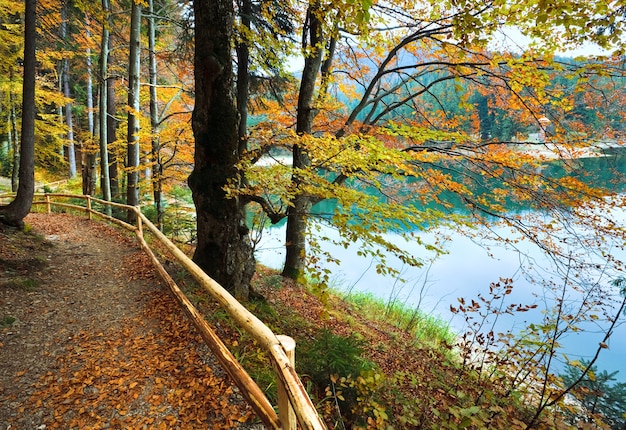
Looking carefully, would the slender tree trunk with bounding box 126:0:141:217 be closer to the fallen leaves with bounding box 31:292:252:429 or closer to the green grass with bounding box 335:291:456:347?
the fallen leaves with bounding box 31:292:252:429

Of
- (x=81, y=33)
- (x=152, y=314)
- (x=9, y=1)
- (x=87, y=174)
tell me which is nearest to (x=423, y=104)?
(x=152, y=314)

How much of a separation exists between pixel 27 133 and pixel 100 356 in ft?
18.9

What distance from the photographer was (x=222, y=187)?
455 centimetres

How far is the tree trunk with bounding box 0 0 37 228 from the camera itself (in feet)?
19.5

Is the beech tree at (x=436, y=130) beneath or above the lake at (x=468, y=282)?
above

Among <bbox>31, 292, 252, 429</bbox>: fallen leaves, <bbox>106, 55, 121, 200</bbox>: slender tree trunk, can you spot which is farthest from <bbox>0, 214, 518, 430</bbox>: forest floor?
<bbox>106, 55, 121, 200</bbox>: slender tree trunk

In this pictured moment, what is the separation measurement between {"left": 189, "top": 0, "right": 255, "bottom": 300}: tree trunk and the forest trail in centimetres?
101

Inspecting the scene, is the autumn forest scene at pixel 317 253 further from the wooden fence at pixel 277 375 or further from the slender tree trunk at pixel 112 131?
the slender tree trunk at pixel 112 131

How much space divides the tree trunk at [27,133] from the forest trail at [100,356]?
1.25 meters

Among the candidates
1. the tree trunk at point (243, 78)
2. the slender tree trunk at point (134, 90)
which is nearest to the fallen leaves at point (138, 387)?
the tree trunk at point (243, 78)

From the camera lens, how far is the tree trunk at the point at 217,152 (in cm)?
419

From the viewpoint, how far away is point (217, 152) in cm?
455

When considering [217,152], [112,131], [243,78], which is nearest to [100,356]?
[217,152]

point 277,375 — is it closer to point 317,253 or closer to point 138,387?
point 138,387
